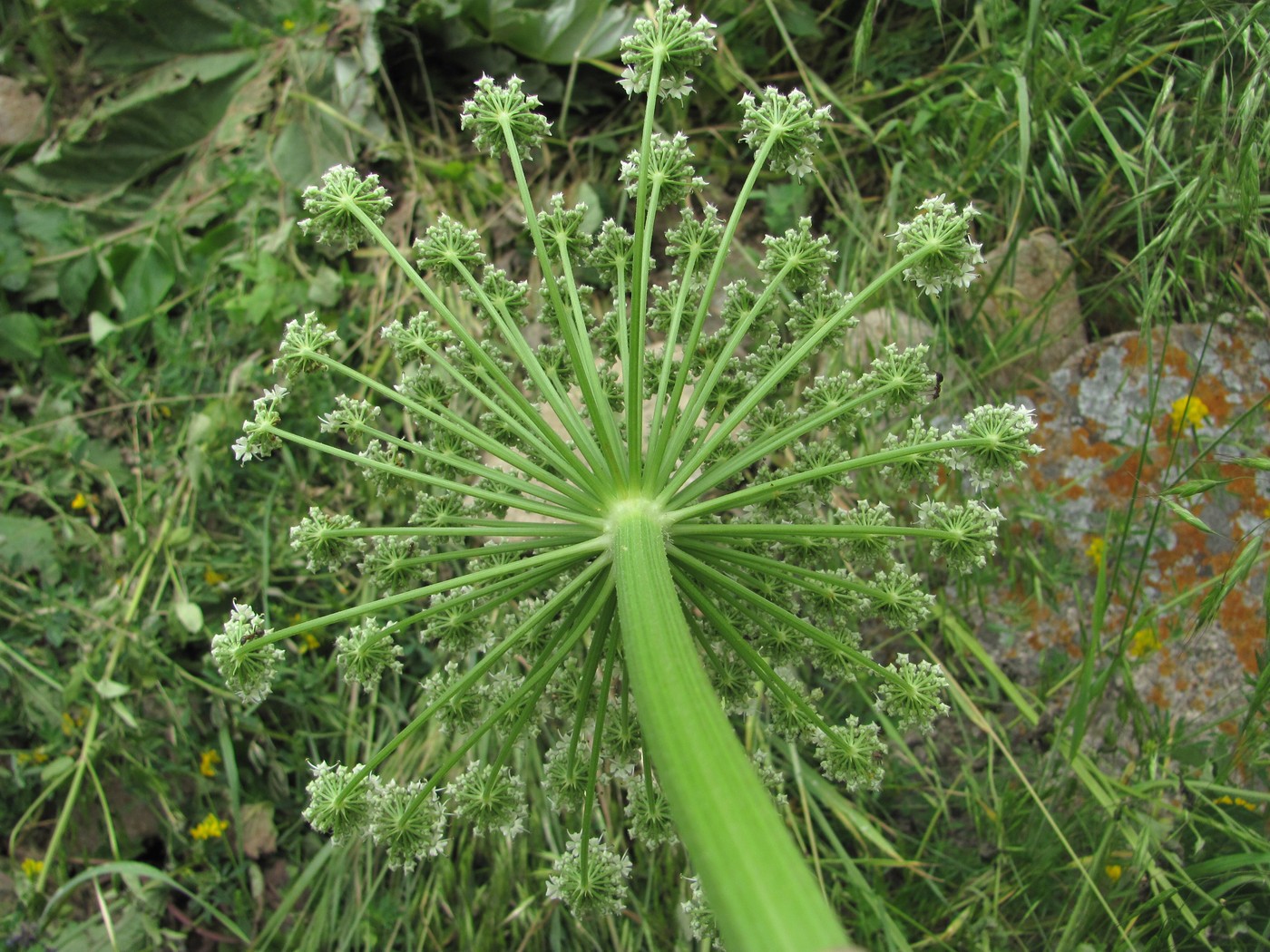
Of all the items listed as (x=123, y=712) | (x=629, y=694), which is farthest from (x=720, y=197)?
(x=123, y=712)

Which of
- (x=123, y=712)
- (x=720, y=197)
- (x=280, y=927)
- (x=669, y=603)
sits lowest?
(x=669, y=603)

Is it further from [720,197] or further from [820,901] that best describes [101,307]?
[820,901]

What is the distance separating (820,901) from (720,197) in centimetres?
345

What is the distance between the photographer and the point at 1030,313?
143 inches

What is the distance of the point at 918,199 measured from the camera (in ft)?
12.0

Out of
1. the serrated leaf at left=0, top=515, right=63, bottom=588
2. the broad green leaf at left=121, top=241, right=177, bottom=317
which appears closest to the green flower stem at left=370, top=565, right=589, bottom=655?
the serrated leaf at left=0, top=515, right=63, bottom=588

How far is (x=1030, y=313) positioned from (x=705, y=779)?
9.16 feet

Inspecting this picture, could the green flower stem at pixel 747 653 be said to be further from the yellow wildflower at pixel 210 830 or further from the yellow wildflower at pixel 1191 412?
the yellow wildflower at pixel 210 830

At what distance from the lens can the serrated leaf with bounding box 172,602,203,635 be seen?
3.52 meters

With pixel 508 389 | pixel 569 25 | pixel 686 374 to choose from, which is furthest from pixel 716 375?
pixel 569 25

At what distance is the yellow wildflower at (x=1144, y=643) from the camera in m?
3.16

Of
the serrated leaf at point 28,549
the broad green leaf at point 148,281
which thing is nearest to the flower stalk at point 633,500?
the serrated leaf at point 28,549

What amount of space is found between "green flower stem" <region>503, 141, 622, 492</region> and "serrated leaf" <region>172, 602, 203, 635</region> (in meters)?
2.15

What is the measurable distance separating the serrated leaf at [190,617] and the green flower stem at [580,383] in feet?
7.06
